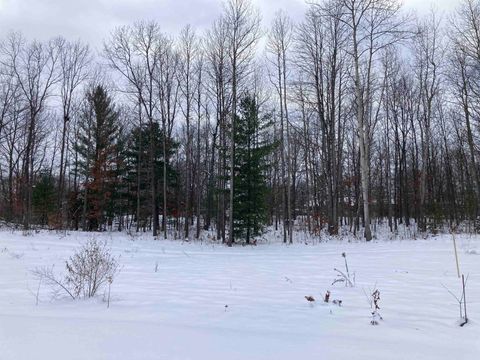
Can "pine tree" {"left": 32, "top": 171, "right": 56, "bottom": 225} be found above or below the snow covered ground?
above

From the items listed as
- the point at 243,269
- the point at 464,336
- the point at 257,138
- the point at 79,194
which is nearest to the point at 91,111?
the point at 79,194

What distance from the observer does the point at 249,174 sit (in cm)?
2006

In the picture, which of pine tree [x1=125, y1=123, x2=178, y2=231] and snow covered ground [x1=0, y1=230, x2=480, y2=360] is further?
pine tree [x1=125, y1=123, x2=178, y2=231]

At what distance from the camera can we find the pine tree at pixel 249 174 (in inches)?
779

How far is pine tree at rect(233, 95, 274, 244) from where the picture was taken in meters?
19.8

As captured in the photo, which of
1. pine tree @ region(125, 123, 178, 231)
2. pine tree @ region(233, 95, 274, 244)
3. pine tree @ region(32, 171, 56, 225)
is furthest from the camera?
pine tree @ region(125, 123, 178, 231)

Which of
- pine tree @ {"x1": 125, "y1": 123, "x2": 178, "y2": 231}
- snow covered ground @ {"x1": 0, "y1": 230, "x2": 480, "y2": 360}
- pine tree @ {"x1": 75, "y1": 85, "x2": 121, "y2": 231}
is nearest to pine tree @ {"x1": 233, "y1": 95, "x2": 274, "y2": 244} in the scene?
pine tree @ {"x1": 125, "y1": 123, "x2": 178, "y2": 231}

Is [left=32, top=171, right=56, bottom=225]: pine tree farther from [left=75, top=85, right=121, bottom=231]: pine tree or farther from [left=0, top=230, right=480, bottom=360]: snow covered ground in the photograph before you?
[left=0, top=230, right=480, bottom=360]: snow covered ground

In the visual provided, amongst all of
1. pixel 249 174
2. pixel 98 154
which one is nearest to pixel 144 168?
pixel 98 154

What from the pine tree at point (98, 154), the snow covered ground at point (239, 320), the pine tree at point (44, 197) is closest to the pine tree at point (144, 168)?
the pine tree at point (98, 154)

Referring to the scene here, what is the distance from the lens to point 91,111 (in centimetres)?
3111

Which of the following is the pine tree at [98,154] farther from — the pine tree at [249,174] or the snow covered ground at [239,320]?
the snow covered ground at [239,320]

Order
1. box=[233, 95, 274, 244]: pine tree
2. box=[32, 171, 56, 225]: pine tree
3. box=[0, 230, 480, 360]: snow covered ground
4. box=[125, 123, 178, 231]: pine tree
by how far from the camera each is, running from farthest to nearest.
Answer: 1. box=[125, 123, 178, 231]: pine tree
2. box=[32, 171, 56, 225]: pine tree
3. box=[233, 95, 274, 244]: pine tree
4. box=[0, 230, 480, 360]: snow covered ground

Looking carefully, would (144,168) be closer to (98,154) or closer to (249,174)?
(98,154)
